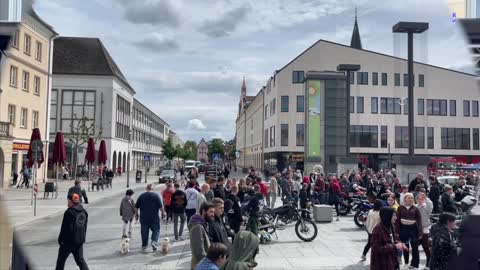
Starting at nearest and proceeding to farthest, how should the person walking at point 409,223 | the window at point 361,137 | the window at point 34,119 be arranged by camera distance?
the window at point 34,119
the person walking at point 409,223
the window at point 361,137

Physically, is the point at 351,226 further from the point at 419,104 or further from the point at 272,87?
the point at 272,87

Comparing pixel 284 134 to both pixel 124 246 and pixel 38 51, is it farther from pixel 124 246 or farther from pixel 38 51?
pixel 38 51

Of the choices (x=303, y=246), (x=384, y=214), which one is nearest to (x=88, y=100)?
(x=384, y=214)

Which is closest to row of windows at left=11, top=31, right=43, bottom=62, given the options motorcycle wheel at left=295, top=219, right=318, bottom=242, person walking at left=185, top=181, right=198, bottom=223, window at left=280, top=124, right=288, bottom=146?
motorcycle wheel at left=295, top=219, right=318, bottom=242

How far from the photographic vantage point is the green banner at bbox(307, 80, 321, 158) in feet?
91.7

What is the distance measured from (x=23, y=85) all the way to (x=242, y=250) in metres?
1.79

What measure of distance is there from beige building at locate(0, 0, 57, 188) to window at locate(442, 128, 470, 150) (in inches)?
91.7

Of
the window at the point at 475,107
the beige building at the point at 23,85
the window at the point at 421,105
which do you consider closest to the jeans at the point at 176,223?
the window at the point at 421,105

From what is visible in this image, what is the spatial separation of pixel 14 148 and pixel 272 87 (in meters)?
50.3

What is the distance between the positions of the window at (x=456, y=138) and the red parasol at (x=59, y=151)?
7.81 feet

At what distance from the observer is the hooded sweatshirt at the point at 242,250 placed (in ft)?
9.37

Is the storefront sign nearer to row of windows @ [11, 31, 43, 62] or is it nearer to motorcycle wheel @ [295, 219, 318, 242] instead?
row of windows @ [11, 31, 43, 62]

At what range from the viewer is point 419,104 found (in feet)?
12.3

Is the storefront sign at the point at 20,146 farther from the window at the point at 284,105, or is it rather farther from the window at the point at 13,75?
the window at the point at 284,105
